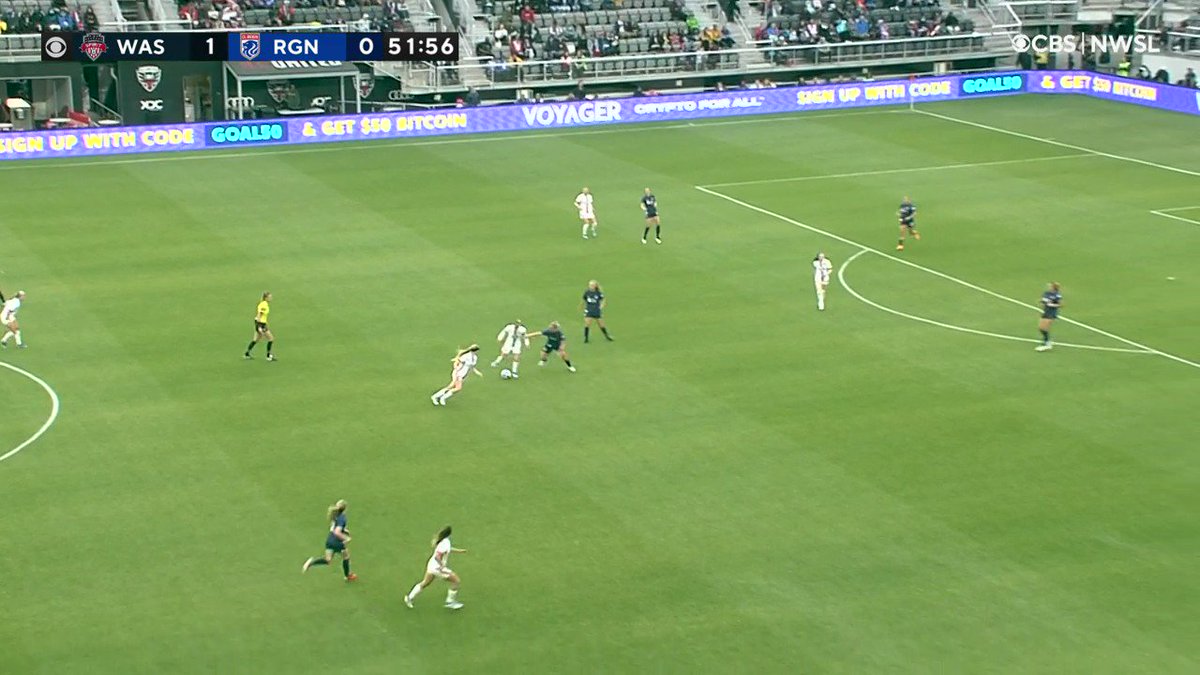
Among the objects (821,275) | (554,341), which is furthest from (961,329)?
(554,341)

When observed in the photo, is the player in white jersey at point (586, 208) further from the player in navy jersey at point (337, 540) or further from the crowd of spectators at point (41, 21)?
the crowd of spectators at point (41, 21)

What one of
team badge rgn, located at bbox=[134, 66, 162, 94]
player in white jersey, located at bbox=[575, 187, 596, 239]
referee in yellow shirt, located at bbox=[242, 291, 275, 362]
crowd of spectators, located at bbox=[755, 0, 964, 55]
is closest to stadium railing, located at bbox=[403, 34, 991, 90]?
crowd of spectators, located at bbox=[755, 0, 964, 55]

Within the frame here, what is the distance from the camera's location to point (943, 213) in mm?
60906

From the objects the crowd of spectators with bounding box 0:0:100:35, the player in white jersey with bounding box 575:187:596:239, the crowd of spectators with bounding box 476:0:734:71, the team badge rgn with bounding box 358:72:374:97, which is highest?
the crowd of spectators with bounding box 0:0:100:35

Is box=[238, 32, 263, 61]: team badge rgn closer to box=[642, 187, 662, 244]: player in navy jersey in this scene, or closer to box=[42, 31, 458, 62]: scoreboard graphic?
box=[42, 31, 458, 62]: scoreboard graphic

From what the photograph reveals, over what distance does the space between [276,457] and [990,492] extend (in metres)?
14.6

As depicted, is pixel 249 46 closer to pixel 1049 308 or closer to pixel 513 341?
pixel 513 341

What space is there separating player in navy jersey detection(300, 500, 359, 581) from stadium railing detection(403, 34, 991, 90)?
51813 mm

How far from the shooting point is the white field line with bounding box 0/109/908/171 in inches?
2675

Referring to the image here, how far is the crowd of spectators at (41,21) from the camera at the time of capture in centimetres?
7500

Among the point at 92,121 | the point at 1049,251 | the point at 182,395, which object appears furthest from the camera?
the point at 92,121

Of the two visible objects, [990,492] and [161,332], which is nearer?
[990,492]

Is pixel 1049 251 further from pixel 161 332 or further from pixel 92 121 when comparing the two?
pixel 92 121

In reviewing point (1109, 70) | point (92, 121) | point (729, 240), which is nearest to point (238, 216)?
point (729, 240)
